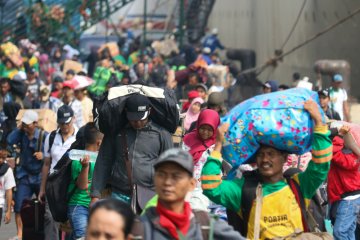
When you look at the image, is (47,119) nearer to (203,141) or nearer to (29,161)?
(29,161)

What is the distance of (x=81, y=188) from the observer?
1103 cm

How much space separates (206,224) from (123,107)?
362 centimetres

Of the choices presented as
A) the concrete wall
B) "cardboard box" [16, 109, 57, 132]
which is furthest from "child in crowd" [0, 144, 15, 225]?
the concrete wall

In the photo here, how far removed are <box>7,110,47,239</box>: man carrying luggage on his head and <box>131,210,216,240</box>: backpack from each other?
352 inches

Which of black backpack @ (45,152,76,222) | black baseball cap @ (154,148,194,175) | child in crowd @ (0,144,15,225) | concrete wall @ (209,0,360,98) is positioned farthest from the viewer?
concrete wall @ (209,0,360,98)

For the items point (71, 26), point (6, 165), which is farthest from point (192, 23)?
point (6, 165)

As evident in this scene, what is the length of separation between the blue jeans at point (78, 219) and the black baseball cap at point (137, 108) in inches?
68.8

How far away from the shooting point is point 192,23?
37969 mm

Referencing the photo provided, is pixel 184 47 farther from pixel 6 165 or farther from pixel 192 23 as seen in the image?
pixel 6 165

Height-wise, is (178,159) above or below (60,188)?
above

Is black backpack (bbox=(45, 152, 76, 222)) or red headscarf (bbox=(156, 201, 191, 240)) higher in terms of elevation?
red headscarf (bbox=(156, 201, 191, 240))

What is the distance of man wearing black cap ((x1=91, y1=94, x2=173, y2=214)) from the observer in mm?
9461

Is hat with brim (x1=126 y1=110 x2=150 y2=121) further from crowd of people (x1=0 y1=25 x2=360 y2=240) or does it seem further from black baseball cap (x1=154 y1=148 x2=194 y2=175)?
black baseball cap (x1=154 y1=148 x2=194 y2=175)

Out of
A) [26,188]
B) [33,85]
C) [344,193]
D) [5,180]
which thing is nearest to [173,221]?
[344,193]
